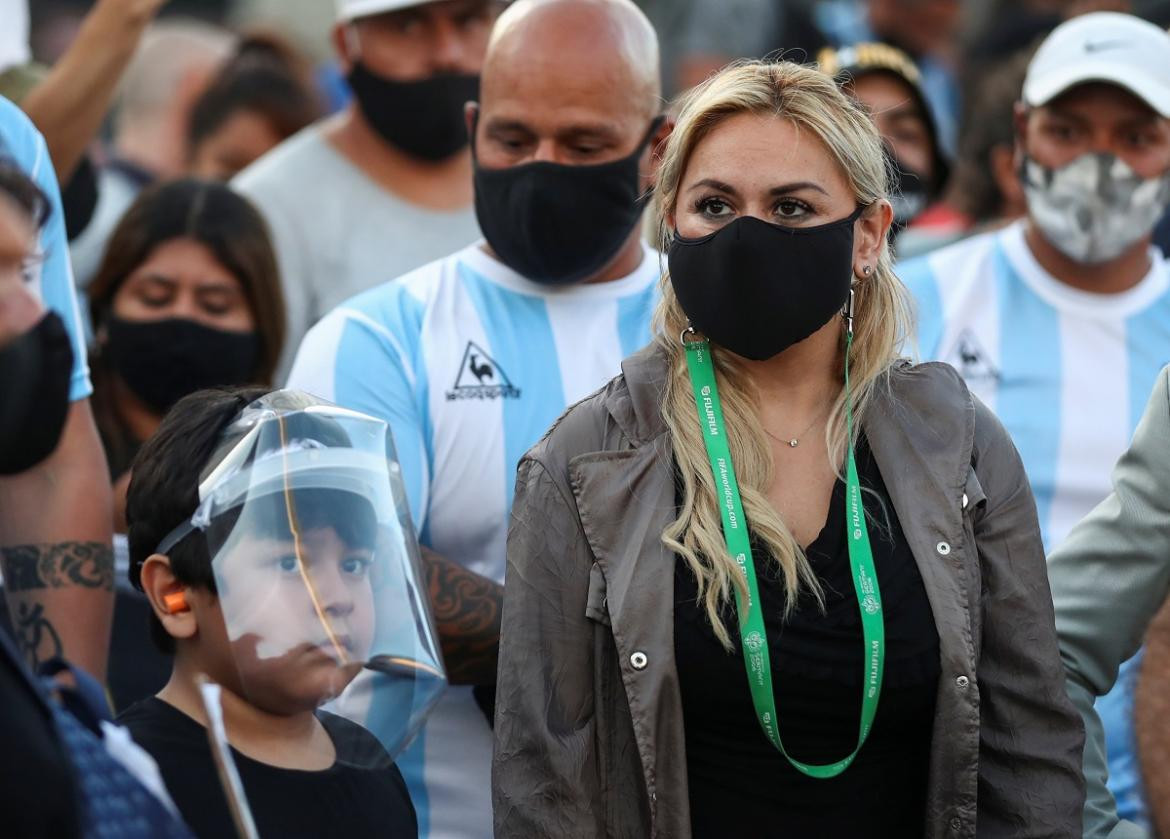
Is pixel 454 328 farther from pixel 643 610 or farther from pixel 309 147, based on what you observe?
pixel 309 147

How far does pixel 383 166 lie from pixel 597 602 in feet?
8.74

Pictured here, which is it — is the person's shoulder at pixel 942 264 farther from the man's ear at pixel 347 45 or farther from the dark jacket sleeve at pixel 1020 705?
the man's ear at pixel 347 45

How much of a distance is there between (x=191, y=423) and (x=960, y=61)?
22.7ft

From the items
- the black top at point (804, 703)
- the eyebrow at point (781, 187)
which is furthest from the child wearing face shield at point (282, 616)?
the eyebrow at point (781, 187)

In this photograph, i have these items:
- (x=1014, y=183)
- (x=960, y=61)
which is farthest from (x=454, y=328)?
(x=960, y=61)

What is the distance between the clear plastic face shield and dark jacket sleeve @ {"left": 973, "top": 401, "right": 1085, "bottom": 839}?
94cm

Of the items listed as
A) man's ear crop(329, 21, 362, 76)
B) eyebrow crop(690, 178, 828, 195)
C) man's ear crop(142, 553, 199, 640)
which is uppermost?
man's ear crop(329, 21, 362, 76)

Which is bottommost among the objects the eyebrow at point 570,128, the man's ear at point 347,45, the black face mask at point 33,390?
the black face mask at point 33,390

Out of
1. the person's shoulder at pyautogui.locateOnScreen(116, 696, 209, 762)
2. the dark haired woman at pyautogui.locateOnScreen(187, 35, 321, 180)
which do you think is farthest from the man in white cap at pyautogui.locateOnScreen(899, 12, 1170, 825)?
the dark haired woman at pyautogui.locateOnScreen(187, 35, 321, 180)

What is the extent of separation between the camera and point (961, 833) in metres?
2.87

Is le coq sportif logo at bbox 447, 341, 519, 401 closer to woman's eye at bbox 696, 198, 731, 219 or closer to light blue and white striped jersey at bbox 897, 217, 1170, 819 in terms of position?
woman's eye at bbox 696, 198, 731, 219

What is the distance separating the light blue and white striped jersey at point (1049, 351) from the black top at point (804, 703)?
139 centimetres

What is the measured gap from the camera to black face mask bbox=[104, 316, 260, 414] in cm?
431

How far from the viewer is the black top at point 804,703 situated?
2.83 meters
